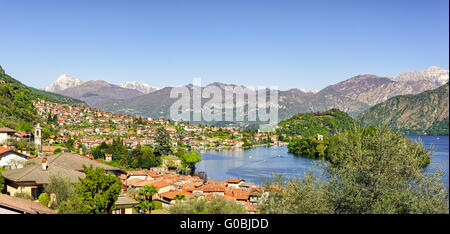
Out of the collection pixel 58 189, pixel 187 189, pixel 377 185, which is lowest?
pixel 187 189

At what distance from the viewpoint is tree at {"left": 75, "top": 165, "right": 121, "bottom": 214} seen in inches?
423

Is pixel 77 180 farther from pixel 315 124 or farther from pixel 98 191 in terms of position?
pixel 315 124

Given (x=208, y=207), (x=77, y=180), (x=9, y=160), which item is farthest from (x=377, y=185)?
(x=9, y=160)

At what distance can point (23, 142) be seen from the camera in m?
27.5

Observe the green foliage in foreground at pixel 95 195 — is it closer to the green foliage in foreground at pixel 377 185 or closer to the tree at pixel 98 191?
the tree at pixel 98 191

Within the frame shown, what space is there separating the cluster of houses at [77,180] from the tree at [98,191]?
1.55 metres

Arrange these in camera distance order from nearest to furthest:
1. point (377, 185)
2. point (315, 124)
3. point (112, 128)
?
point (377, 185) → point (112, 128) → point (315, 124)

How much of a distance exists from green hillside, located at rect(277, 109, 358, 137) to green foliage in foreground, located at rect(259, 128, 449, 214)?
296 feet

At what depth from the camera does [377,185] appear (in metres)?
7.72

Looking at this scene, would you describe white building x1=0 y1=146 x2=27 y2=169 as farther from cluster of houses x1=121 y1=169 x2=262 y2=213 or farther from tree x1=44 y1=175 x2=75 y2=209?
tree x1=44 y1=175 x2=75 y2=209

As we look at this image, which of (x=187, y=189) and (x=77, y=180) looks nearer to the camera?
(x=77, y=180)

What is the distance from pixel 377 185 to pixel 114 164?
103 ft

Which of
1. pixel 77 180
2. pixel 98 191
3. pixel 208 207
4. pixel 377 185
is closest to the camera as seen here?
pixel 377 185
